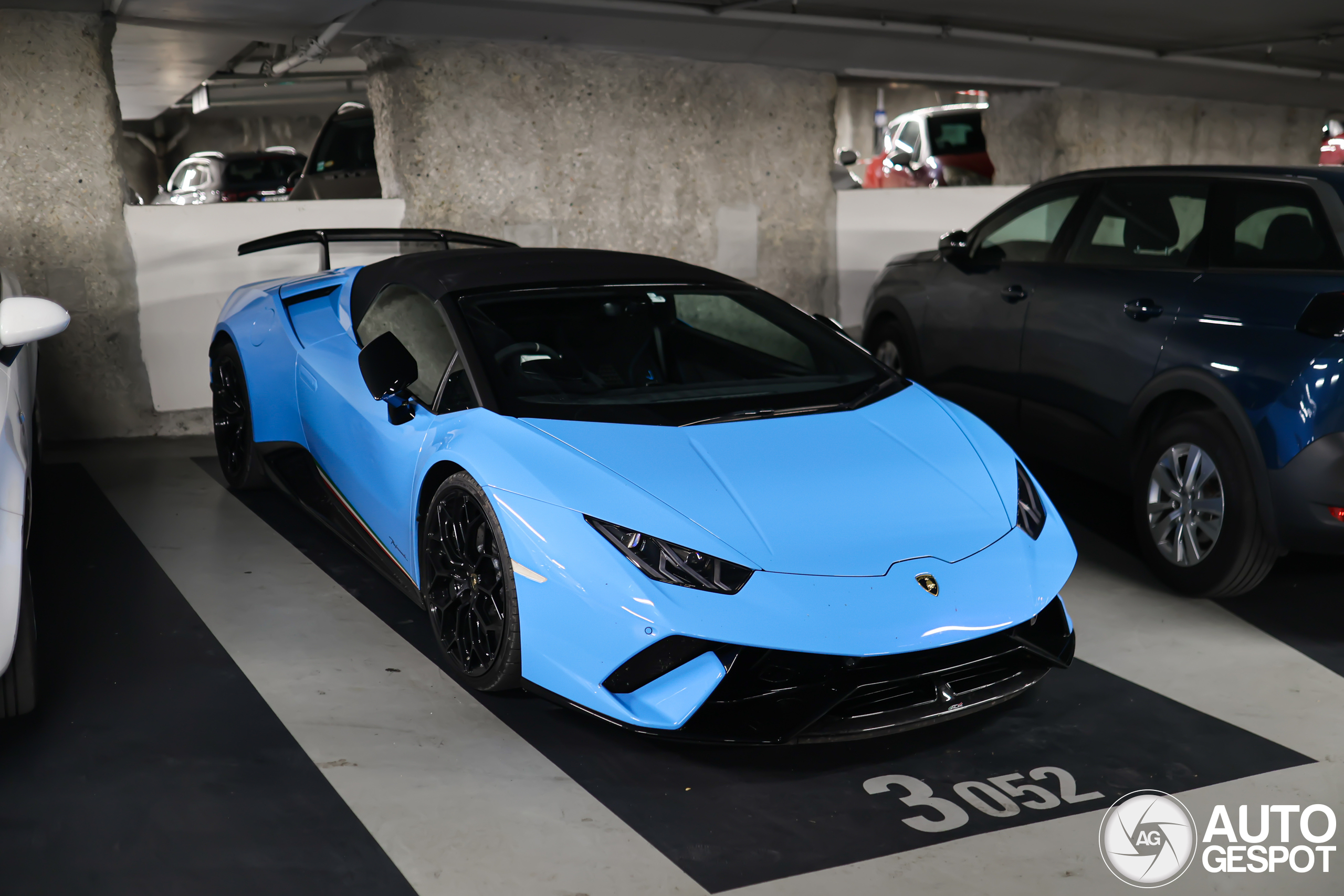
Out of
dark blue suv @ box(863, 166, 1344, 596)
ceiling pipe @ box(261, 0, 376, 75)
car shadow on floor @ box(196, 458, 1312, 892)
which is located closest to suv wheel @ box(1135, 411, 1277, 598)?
dark blue suv @ box(863, 166, 1344, 596)

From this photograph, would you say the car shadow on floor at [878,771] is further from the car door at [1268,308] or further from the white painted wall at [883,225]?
the white painted wall at [883,225]

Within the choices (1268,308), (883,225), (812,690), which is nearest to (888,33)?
(883,225)

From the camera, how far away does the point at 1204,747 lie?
320 cm

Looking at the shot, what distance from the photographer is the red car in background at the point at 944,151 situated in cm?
1477

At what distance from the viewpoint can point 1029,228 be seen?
217 inches

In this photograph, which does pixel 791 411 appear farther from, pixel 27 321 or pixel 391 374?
pixel 27 321

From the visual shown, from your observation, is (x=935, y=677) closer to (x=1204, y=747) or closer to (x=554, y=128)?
(x=1204, y=747)

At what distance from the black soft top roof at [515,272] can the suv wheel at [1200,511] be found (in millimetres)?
1781

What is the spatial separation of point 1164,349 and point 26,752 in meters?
4.07

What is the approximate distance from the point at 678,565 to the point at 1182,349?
8.23ft

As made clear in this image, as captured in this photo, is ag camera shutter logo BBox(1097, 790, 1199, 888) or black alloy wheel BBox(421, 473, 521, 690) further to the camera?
black alloy wheel BBox(421, 473, 521, 690)

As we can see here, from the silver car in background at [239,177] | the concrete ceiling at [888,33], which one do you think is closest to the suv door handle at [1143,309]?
the concrete ceiling at [888,33]

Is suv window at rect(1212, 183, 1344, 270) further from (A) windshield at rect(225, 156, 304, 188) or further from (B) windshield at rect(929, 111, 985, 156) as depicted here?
(A) windshield at rect(225, 156, 304, 188)

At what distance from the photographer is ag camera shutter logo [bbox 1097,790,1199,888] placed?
2629 mm
